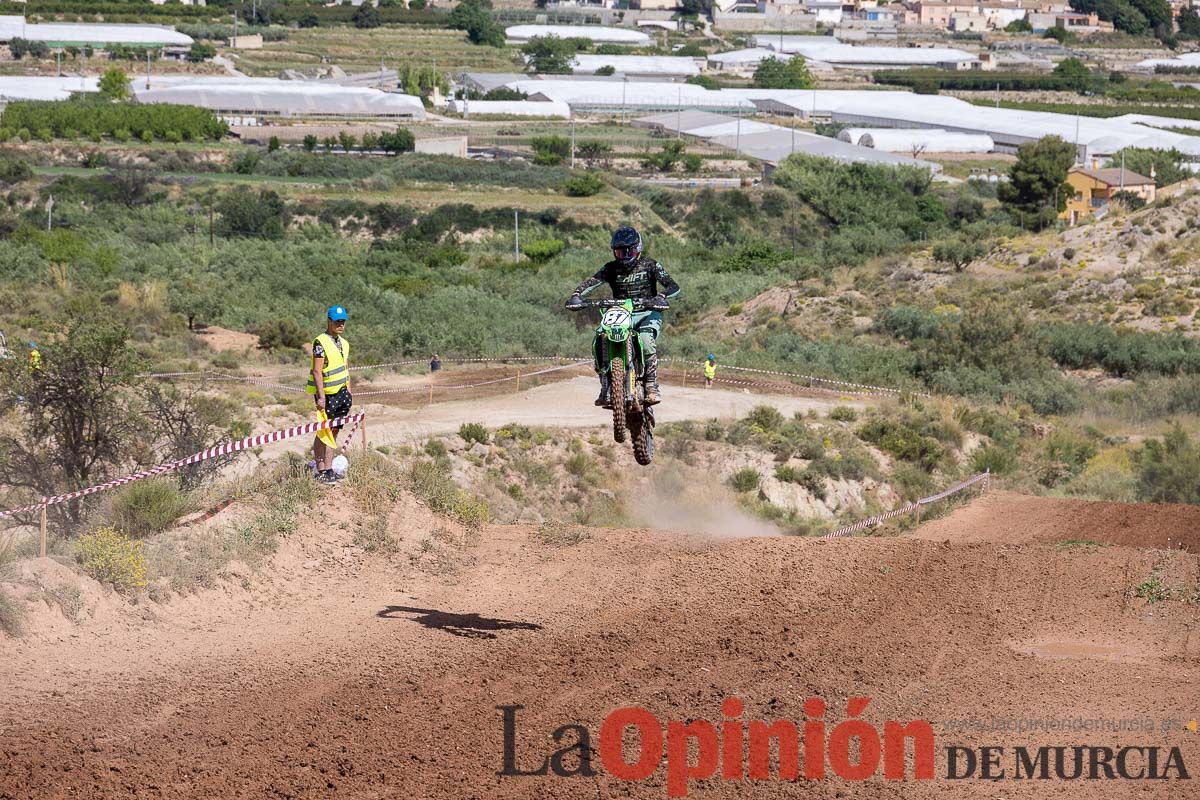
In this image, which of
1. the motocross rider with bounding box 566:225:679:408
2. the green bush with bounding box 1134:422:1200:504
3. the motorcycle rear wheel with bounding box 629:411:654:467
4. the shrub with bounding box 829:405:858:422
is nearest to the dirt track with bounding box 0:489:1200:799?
the motorcycle rear wheel with bounding box 629:411:654:467

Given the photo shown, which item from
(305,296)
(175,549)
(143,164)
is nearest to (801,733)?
(175,549)

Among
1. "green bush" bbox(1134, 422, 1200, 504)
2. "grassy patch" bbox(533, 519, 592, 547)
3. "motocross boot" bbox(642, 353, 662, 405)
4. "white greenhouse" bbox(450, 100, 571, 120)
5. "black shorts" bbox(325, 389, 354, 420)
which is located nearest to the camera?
"motocross boot" bbox(642, 353, 662, 405)

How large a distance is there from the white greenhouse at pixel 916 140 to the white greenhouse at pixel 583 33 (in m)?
68.8

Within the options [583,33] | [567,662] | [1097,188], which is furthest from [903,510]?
[583,33]

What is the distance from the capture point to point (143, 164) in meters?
89.4

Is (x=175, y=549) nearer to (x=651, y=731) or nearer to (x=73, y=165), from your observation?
(x=651, y=731)

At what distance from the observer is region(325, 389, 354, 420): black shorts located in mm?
16734

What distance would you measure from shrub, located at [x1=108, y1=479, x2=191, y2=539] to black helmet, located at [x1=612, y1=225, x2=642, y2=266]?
18.1 ft

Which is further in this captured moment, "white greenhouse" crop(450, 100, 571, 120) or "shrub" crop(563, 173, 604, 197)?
"white greenhouse" crop(450, 100, 571, 120)

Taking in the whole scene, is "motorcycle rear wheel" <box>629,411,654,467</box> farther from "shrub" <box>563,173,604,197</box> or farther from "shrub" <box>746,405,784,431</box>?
"shrub" <box>563,173,604,197</box>

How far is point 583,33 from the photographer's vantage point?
180m

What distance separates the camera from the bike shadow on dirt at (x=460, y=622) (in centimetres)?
1386

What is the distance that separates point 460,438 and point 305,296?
26533 millimetres

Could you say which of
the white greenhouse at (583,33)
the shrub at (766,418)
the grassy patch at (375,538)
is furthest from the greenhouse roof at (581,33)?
the grassy patch at (375,538)
